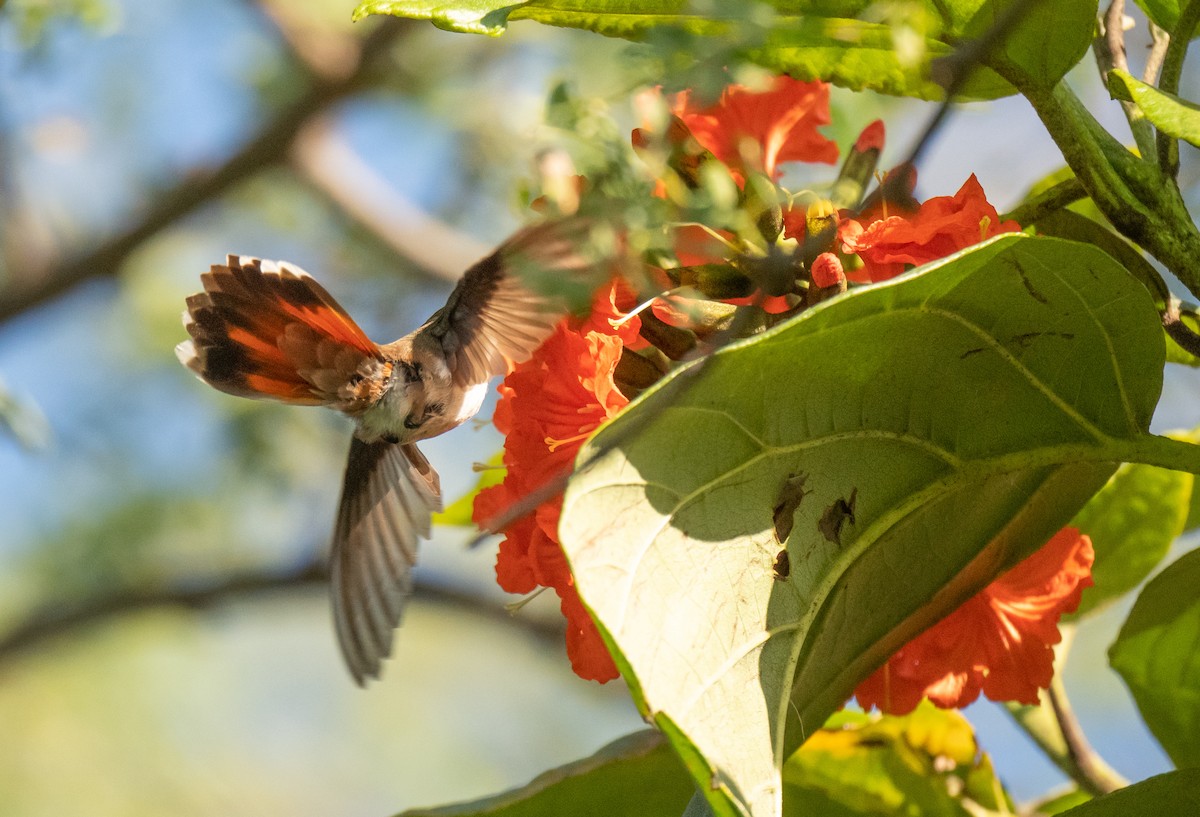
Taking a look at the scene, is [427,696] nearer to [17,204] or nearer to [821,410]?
[17,204]

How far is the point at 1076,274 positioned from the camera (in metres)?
0.66

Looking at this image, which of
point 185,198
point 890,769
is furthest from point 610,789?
point 185,198

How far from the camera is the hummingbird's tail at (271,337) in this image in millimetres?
962

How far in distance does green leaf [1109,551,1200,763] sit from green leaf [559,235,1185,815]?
0.24 m

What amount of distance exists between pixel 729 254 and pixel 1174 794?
0.42 metres

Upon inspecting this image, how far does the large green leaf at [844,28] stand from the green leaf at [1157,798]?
1.39 feet

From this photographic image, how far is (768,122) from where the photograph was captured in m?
0.96

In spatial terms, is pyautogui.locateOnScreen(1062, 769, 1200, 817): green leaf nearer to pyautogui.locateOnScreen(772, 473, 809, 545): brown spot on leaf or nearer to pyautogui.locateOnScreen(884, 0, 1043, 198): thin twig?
pyautogui.locateOnScreen(772, 473, 809, 545): brown spot on leaf

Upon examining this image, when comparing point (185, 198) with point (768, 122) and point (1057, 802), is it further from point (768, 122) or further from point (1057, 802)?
point (1057, 802)

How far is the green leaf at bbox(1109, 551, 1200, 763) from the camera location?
38.2 inches

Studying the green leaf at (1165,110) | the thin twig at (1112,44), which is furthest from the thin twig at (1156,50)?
the green leaf at (1165,110)

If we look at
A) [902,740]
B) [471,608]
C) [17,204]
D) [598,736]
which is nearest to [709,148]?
[902,740]

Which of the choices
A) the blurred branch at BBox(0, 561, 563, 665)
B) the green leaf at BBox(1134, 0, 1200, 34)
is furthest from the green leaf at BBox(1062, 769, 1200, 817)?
the blurred branch at BBox(0, 561, 563, 665)

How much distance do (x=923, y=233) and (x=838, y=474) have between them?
6.4 inches
